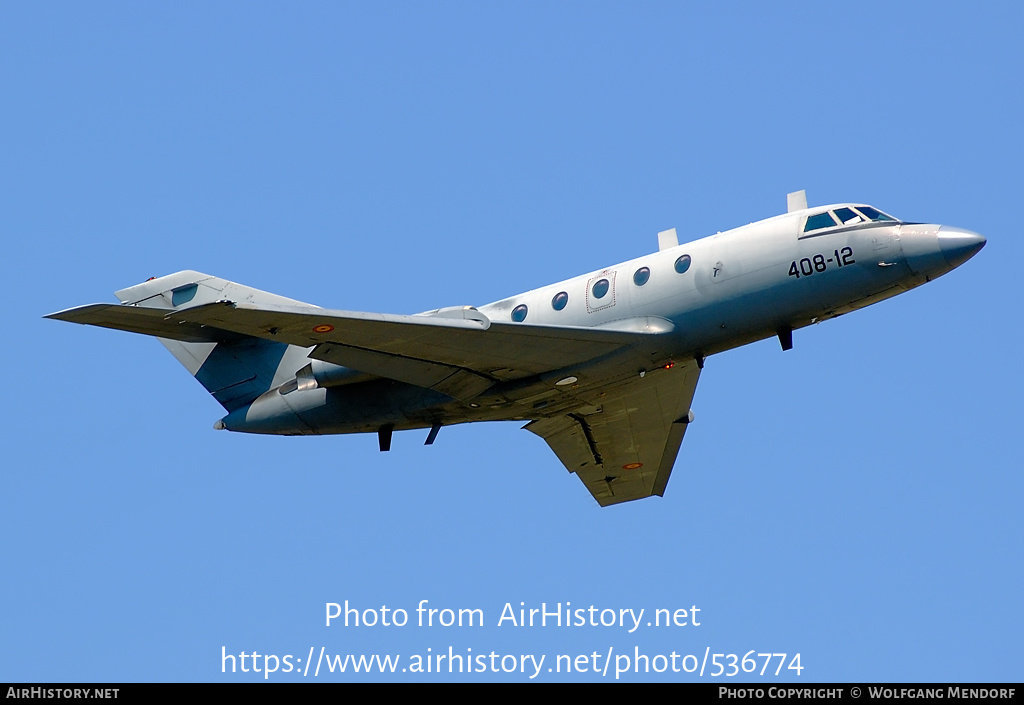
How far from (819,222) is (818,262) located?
944mm

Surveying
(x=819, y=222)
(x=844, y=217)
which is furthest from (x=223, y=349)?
(x=844, y=217)

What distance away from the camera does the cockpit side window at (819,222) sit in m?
28.3

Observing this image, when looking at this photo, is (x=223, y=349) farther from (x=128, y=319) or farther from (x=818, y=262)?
(x=818, y=262)

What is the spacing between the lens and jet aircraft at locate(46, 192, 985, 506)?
27547 mm

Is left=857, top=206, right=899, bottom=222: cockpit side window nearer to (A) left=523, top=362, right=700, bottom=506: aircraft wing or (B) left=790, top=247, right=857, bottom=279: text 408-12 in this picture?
(B) left=790, top=247, right=857, bottom=279: text 408-12

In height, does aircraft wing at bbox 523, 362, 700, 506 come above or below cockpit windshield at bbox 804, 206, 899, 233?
below

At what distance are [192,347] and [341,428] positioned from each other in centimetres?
505

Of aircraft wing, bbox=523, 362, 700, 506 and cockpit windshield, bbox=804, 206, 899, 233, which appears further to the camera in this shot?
aircraft wing, bbox=523, 362, 700, 506

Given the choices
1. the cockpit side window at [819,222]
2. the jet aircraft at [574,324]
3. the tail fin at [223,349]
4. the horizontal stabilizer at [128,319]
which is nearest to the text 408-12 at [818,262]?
the jet aircraft at [574,324]

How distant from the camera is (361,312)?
27344 mm

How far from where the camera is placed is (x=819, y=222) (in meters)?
28.3

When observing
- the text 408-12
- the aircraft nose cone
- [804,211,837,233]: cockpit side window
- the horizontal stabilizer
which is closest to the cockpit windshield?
[804,211,837,233]: cockpit side window
